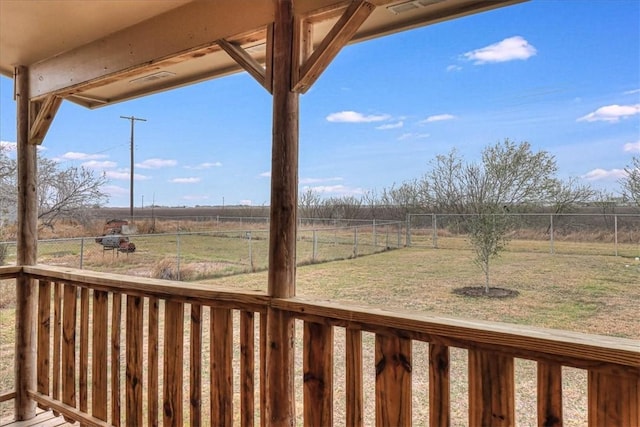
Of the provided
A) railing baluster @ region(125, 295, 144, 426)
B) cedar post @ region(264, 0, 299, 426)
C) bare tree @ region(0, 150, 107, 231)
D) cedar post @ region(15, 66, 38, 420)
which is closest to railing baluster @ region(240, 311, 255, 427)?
cedar post @ region(264, 0, 299, 426)

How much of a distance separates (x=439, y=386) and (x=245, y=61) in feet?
5.27

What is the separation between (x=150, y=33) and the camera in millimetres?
2193

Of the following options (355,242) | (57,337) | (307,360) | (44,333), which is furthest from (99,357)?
(355,242)

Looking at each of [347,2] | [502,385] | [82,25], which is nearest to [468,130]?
[347,2]

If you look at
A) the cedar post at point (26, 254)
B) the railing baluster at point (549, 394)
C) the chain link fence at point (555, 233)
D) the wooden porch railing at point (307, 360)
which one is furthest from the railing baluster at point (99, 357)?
the railing baluster at point (549, 394)

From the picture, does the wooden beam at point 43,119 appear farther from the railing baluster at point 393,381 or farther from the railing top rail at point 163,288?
the railing baluster at point 393,381

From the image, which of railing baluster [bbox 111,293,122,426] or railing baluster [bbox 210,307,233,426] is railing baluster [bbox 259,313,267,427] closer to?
railing baluster [bbox 210,307,233,426]

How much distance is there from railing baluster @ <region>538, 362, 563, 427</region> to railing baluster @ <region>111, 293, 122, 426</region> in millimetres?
2109

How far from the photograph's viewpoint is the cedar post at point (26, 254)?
8.79 ft

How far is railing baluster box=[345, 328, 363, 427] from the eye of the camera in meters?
1.56

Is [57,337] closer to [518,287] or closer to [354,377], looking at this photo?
[354,377]

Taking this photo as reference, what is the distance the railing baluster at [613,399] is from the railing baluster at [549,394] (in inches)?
3.0

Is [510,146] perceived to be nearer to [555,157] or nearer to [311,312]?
[555,157]

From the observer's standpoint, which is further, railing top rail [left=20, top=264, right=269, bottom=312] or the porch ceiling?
railing top rail [left=20, top=264, right=269, bottom=312]
